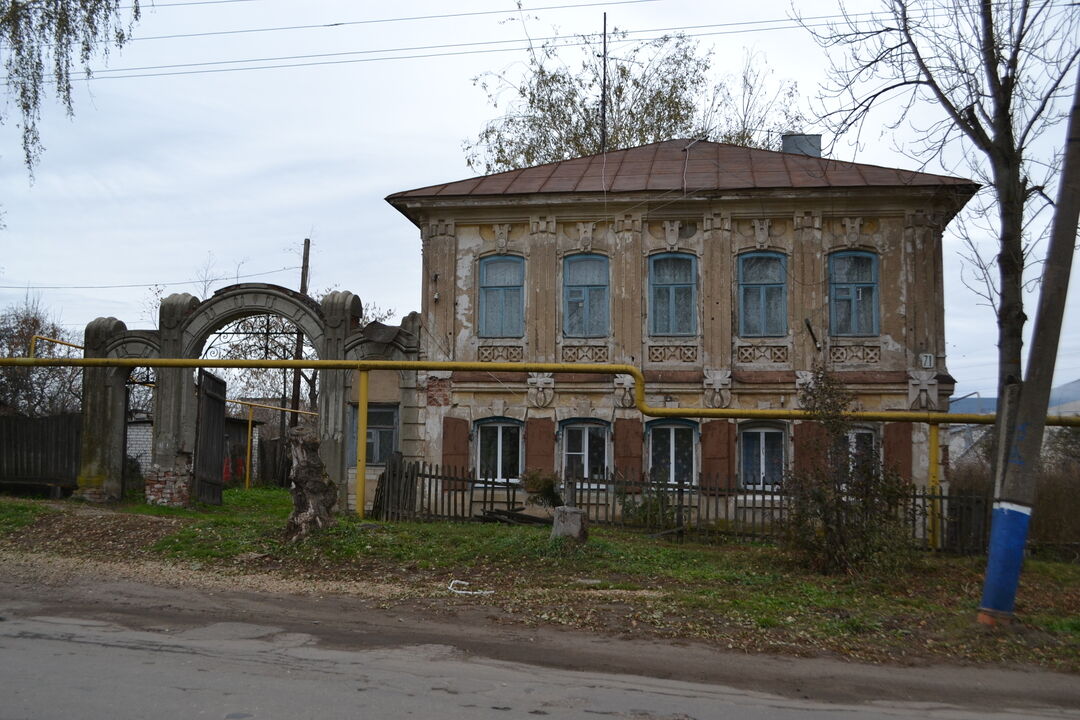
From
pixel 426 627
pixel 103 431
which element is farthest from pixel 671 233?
pixel 426 627

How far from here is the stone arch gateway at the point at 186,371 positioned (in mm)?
18234

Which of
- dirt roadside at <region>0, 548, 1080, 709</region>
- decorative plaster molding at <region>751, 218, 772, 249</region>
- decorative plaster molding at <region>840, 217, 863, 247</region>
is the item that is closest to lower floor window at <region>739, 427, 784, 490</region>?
decorative plaster molding at <region>751, 218, 772, 249</region>

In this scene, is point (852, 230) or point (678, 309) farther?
point (678, 309)

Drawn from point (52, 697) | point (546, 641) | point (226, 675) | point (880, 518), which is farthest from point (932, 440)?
point (52, 697)

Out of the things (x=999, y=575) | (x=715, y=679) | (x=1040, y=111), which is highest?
(x=1040, y=111)

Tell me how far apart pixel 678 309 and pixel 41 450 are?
12953mm

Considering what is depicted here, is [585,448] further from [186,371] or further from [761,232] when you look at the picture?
[186,371]

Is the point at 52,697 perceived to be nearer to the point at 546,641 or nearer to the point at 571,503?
the point at 546,641

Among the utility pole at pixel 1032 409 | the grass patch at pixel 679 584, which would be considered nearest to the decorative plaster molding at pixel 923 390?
the grass patch at pixel 679 584

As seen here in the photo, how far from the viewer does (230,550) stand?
11078mm

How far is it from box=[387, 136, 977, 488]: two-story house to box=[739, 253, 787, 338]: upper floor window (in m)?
0.04

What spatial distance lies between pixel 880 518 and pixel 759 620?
3412mm

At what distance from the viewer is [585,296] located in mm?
18656

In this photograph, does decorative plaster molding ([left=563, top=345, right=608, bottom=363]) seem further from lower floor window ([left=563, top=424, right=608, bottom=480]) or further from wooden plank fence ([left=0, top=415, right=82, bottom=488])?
wooden plank fence ([left=0, top=415, right=82, bottom=488])
